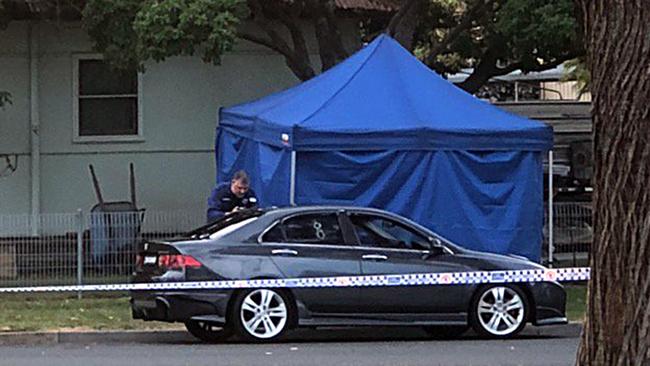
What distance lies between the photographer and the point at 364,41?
2548 centimetres

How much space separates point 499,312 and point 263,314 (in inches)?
101

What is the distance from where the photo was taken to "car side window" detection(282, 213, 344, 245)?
46.1 ft

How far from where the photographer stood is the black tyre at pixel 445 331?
14.6m

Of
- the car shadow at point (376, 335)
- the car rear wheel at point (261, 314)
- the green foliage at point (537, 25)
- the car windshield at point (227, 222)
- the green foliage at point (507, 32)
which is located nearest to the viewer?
the car rear wheel at point (261, 314)

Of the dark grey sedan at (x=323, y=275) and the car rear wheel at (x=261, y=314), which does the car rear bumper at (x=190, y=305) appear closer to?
the dark grey sedan at (x=323, y=275)

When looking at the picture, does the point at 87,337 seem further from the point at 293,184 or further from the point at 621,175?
the point at 621,175

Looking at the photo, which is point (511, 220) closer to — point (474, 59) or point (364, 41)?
point (474, 59)

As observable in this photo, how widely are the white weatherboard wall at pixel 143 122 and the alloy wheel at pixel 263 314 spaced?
29.5ft

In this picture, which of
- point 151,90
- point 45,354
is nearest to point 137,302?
point 45,354

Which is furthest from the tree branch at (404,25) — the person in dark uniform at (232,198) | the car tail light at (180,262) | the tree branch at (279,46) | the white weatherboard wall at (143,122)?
the car tail light at (180,262)

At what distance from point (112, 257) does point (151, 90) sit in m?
5.24

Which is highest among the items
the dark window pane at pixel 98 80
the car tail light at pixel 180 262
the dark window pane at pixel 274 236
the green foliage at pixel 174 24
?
the green foliage at pixel 174 24

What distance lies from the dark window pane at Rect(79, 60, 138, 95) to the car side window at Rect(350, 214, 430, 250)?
29.4ft

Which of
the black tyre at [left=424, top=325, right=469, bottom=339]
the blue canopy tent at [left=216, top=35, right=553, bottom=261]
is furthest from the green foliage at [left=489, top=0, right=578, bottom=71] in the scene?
the black tyre at [left=424, top=325, right=469, bottom=339]
